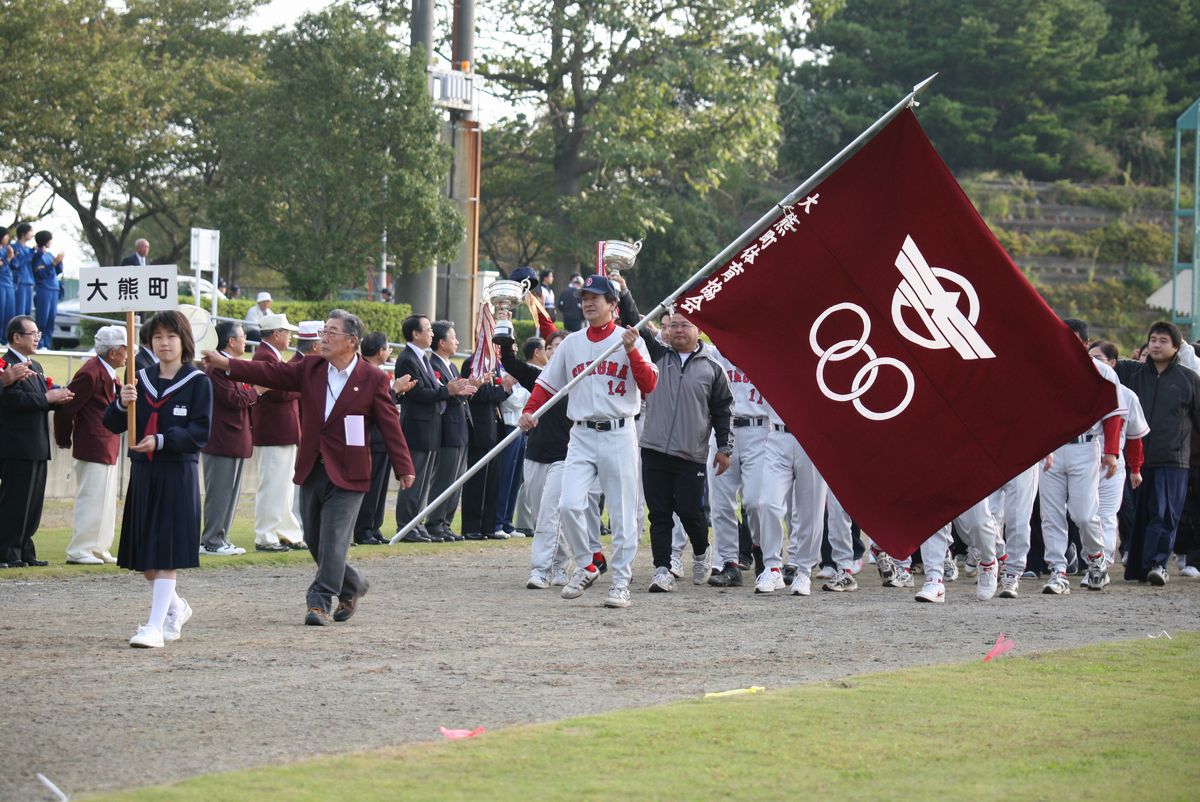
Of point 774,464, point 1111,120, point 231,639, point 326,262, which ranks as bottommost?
point 231,639

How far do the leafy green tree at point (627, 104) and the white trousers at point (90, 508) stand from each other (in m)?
28.4

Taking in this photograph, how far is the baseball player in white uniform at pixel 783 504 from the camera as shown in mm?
12727

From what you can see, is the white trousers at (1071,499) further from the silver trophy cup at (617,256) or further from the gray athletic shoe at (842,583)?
the silver trophy cup at (617,256)

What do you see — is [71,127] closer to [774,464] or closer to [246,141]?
[246,141]

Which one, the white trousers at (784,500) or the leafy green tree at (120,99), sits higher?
the leafy green tree at (120,99)

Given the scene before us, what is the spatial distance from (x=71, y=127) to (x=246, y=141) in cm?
627

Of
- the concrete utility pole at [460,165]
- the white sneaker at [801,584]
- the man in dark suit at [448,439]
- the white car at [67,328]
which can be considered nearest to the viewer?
the white sneaker at [801,584]

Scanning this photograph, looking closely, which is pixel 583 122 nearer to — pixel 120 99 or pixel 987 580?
pixel 120 99

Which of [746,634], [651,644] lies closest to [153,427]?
[651,644]

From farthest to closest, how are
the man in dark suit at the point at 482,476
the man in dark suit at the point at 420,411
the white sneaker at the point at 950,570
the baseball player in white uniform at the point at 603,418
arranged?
the man in dark suit at the point at 482,476, the man in dark suit at the point at 420,411, the white sneaker at the point at 950,570, the baseball player in white uniform at the point at 603,418

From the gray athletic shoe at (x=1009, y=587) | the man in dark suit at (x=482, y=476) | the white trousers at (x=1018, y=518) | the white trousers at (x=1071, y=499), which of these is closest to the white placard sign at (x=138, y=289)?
the white trousers at (x=1018, y=518)

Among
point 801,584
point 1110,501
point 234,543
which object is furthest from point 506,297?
point 1110,501

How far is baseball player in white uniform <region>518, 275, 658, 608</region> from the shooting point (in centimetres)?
1160

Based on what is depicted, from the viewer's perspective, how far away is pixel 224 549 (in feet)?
48.8
